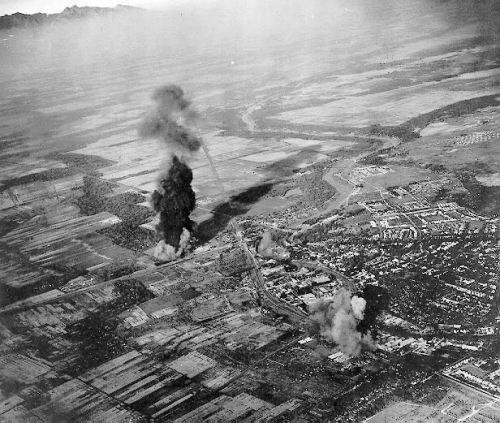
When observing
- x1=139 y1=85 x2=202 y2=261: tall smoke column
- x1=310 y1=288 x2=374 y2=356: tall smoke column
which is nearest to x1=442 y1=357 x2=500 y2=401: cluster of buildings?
x1=310 y1=288 x2=374 y2=356: tall smoke column

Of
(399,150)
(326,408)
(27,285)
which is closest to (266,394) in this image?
(326,408)

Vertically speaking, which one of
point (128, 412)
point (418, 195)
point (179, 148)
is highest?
point (179, 148)

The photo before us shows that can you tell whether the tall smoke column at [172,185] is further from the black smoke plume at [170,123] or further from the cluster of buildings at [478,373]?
the cluster of buildings at [478,373]

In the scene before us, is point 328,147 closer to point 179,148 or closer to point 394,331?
point 179,148

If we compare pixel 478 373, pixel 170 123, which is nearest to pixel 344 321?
pixel 478 373

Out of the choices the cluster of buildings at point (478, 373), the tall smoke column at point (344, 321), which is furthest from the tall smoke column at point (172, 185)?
the cluster of buildings at point (478, 373)

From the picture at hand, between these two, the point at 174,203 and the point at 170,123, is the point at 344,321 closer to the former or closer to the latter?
the point at 174,203
